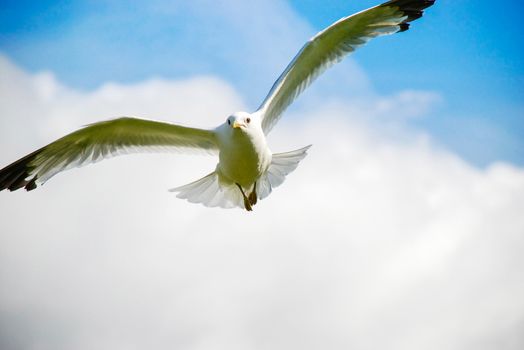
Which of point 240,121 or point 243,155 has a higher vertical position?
point 240,121

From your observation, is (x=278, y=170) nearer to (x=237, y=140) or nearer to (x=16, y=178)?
(x=237, y=140)

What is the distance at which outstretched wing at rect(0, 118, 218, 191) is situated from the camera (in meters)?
8.80

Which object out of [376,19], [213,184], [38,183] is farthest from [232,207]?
[376,19]

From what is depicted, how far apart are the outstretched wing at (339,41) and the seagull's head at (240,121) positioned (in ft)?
2.40

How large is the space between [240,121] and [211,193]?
1.66m

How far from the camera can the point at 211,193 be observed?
9.53 metres

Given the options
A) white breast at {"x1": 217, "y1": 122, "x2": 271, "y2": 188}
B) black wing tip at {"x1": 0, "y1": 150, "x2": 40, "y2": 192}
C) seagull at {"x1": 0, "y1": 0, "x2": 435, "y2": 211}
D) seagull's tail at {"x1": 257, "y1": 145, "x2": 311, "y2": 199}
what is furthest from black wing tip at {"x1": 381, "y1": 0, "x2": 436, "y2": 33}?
black wing tip at {"x1": 0, "y1": 150, "x2": 40, "y2": 192}

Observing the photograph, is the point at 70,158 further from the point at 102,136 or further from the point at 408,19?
the point at 408,19

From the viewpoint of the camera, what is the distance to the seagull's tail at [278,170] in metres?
9.17

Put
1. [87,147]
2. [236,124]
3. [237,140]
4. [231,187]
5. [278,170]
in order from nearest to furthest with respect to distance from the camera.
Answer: [236,124] → [237,140] → [87,147] → [278,170] → [231,187]

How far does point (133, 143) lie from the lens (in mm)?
9242

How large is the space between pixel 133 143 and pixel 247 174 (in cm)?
157

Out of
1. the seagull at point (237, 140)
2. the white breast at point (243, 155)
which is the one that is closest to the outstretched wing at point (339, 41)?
the seagull at point (237, 140)

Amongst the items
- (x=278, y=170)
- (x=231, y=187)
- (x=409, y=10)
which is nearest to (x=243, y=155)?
(x=278, y=170)
